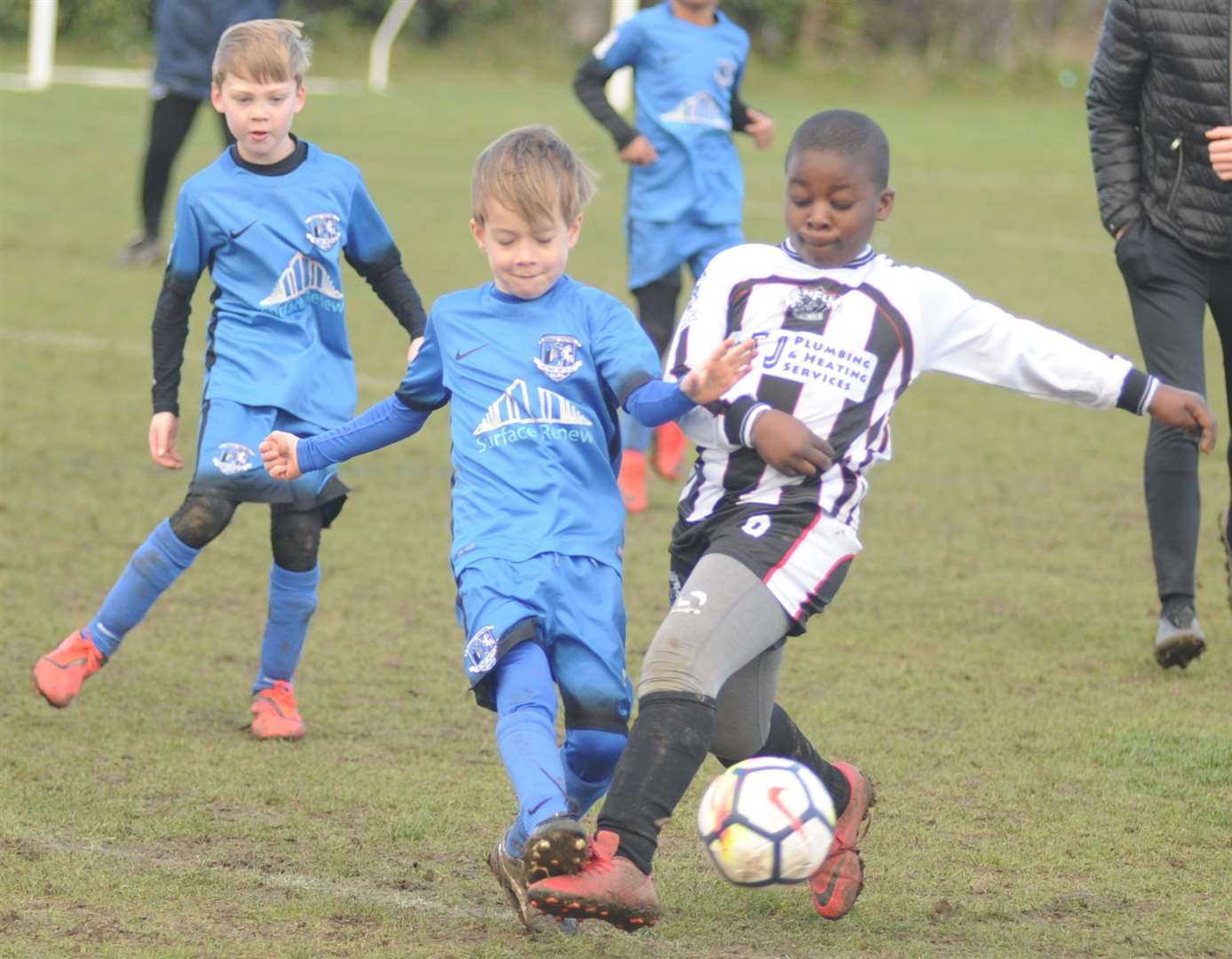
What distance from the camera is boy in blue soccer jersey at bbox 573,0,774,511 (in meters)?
8.09

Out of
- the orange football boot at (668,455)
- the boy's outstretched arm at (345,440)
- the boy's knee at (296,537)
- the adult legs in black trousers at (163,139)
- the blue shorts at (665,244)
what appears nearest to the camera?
the boy's outstretched arm at (345,440)

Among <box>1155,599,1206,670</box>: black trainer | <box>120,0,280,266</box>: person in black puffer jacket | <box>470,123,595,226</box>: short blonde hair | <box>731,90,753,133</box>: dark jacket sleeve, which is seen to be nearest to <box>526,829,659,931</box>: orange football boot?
<box>470,123,595,226</box>: short blonde hair

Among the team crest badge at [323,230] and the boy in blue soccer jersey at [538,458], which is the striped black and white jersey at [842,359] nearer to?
the boy in blue soccer jersey at [538,458]

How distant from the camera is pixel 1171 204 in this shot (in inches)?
221

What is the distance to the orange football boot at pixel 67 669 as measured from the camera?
16.1ft

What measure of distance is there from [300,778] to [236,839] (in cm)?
48

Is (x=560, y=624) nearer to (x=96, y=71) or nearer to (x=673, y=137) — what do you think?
(x=673, y=137)

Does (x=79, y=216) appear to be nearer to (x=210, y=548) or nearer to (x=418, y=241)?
(x=418, y=241)

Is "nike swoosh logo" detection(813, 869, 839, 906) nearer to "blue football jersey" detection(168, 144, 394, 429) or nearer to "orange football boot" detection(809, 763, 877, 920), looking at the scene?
"orange football boot" detection(809, 763, 877, 920)

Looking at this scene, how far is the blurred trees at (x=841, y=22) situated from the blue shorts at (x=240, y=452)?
1051 inches

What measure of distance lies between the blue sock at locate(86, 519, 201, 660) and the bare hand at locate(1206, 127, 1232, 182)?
293 cm

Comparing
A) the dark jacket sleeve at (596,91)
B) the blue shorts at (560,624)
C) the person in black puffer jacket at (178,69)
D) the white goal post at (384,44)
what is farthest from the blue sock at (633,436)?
the white goal post at (384,44)

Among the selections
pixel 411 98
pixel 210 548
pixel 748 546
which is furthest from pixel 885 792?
pixel 411 98

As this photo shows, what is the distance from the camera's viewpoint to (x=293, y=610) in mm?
5109
